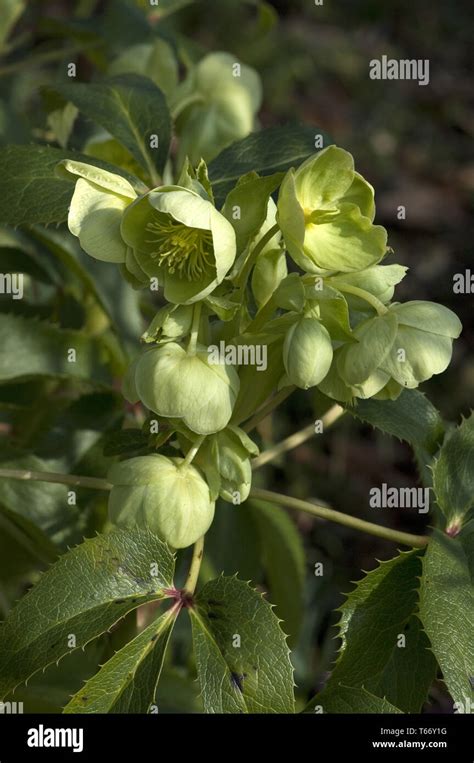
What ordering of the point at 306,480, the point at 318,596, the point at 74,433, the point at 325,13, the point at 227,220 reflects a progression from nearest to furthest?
the point at 227,220
the point at 74,433
the point at 318,596
the point at 306,480
the point at 325,13

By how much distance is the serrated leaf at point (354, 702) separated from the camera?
2.64 feet

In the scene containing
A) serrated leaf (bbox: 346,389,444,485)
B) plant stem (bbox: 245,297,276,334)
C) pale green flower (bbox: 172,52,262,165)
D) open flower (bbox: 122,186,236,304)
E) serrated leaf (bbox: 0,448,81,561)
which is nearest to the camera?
open flower (bbox: 122,186,236,304)

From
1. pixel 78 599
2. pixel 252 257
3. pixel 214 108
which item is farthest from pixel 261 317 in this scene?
pixel 214 108

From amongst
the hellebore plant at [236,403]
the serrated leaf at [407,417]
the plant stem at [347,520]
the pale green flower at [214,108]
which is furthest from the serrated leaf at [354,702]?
the pale green flower at [214,108]

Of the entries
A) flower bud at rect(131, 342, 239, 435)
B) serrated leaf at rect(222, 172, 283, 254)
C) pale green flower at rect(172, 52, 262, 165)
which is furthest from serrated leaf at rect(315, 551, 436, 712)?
pale green flower at rect(172, 52, 262, 165)

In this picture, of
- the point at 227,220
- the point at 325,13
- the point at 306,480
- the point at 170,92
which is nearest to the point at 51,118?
the point at 170,92

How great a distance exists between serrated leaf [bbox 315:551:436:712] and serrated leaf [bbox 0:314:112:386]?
0.41 metres

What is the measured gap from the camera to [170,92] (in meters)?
1.28

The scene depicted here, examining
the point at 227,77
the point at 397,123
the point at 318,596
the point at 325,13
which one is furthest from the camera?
the point at 325,13

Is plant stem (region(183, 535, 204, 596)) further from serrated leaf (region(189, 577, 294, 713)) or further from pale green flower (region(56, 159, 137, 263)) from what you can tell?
pale green flower (region(56, 159, 137, 263))

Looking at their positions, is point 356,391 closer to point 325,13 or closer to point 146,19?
point 146,19

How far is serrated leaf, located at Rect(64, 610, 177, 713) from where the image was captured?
2.59ft

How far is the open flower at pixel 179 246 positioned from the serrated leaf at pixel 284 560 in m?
0.54
